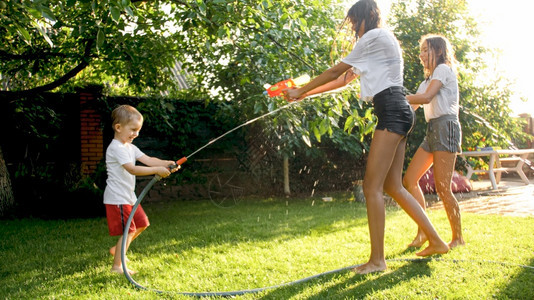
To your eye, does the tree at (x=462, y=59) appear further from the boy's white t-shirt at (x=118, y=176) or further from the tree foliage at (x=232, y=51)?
the boy's white t-shirt at (x=118, y=176)

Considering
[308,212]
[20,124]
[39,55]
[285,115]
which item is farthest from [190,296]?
[20,124]

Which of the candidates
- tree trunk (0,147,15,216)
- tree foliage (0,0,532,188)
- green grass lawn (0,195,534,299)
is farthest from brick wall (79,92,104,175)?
green grass lawn (0,195,534,299)

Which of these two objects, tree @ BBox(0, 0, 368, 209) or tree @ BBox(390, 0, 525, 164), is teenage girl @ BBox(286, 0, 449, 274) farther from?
tree @ BBox(390, 0, 525, 164)

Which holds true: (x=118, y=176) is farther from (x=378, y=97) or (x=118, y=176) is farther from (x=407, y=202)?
(x=407, y=202)

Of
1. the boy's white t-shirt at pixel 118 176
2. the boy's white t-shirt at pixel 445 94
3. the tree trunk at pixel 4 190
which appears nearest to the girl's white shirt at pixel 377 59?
the boy's white t-shirt at pixel 445 94

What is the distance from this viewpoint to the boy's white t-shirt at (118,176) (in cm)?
337

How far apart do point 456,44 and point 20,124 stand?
722cm

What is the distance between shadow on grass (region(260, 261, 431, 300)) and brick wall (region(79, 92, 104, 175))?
510cm

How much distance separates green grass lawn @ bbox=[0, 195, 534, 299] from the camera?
2.74 m

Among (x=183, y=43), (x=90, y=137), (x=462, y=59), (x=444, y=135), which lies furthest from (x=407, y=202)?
(x=462, y=59)

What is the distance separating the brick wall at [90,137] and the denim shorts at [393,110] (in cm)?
519

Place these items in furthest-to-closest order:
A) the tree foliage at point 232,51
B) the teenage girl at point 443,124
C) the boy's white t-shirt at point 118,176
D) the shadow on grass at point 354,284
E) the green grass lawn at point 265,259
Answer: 1. the tree foliage at point 232,51
2. the teenage girl at point 443,124
3. the boy's white t-shirt at point 118,176
4. the green grass lawn at point 265,259
5. the shadow on grass at point 354,284

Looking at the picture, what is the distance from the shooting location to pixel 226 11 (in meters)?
4.21

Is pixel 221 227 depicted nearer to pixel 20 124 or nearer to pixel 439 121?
pixel 439 121
